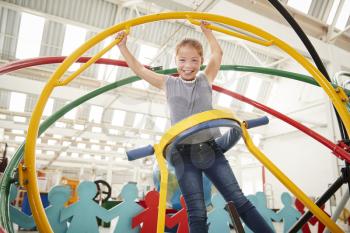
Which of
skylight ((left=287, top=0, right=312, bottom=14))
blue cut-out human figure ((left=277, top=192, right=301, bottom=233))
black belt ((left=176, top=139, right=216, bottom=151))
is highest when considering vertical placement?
skylight ((left=287, top=0, right=312, bottom=14))

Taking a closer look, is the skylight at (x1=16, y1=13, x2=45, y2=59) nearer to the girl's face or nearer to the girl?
the girl

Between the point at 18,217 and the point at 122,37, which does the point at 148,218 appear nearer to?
the point at 18,217

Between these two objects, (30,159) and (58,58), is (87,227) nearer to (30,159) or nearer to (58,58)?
(30,159)

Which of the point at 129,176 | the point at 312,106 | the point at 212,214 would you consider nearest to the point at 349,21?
the point at 312,106

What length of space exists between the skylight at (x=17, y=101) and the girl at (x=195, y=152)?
8.51 meters

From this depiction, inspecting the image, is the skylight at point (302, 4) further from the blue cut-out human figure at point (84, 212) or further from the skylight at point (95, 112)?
the skylight at point (95, 112)

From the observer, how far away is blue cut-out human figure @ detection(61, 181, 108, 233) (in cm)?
187

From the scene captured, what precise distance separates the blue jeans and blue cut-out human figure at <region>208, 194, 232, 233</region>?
114 cm

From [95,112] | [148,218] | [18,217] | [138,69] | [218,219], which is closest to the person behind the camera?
[138,69]

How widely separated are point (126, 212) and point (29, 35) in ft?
22.1

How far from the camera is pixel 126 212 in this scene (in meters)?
2.01

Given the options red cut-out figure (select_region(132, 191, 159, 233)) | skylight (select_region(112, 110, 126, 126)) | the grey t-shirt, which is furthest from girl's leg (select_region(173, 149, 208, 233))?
skylight (select_region(112, 110, 126, 126))

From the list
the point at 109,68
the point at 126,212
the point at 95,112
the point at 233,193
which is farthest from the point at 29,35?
the point at 233,193

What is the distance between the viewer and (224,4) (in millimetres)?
3939
